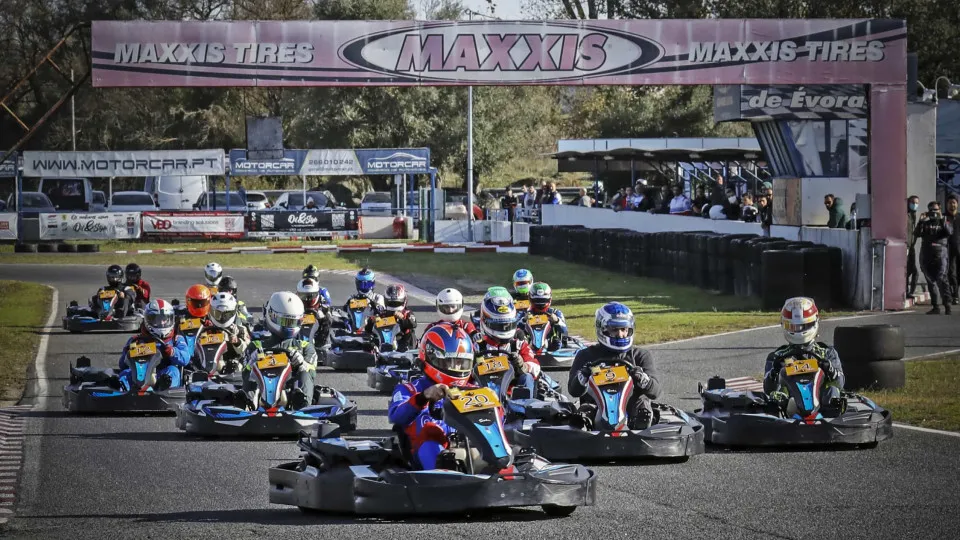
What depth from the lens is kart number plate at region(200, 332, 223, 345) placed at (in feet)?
51.1

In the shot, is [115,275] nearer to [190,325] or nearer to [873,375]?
[190,325]

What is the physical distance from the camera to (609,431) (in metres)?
11.4

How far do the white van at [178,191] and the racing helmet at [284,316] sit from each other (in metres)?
41.9

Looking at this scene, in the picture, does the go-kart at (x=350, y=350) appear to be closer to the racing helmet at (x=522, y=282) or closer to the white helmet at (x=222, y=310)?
the racing helmet at (x=522, y=282)

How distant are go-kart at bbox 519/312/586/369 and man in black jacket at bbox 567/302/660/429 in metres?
4.85

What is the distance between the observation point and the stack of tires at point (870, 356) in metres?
15.1

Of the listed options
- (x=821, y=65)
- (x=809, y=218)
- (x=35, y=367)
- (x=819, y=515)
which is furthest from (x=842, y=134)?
(x=819, y=515)

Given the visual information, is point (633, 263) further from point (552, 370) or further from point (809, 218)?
point (552, 370)

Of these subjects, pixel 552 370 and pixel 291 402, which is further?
pixel 552 370

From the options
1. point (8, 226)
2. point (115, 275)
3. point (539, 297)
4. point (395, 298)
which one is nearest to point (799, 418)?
point (539, 297)

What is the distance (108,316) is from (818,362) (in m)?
15.3

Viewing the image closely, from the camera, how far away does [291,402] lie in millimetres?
13133

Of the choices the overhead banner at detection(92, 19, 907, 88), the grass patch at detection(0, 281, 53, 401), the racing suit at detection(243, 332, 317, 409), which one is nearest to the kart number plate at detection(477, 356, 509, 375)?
the racing suit at detection(243, 332, 317, 409)

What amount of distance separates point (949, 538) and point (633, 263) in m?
24.7
